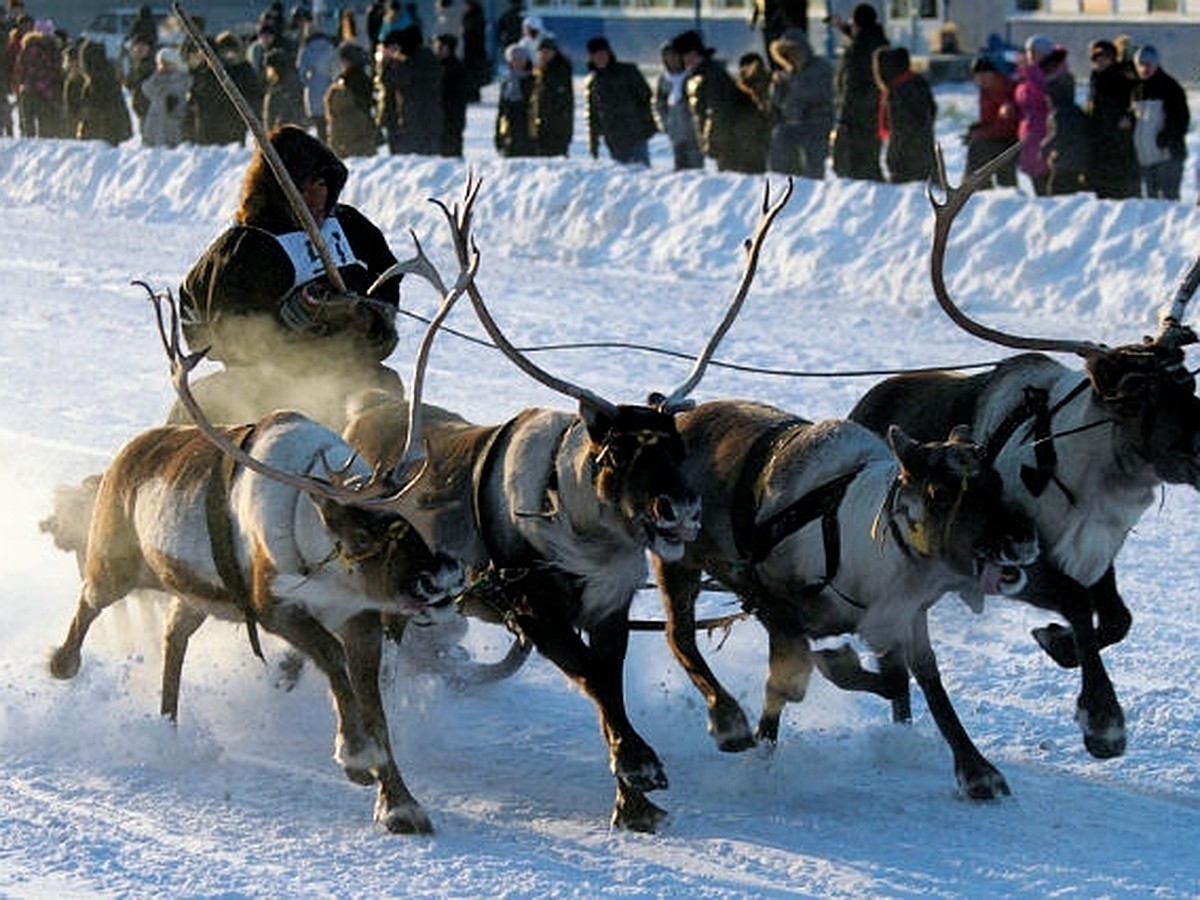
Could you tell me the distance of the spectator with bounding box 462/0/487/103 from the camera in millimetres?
28406

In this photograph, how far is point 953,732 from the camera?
6.92 metres

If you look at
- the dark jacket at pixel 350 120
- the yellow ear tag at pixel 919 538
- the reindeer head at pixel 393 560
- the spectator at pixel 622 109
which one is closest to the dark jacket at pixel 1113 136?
the spectator at pixel 622 109

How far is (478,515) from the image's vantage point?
707cm

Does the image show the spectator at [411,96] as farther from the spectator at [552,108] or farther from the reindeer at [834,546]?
the reindeer at [834,546]

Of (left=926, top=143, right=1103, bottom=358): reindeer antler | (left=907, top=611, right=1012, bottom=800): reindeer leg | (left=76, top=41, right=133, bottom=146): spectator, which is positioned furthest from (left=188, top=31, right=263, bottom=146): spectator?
(left=907, top=611, right=1012, bottom=800): reindeer leg

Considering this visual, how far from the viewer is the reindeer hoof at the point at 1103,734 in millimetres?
7082

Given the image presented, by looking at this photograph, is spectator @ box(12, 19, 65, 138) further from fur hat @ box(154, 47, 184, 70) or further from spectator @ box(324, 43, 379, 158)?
spectator @ box(324, 43, 379, 158)

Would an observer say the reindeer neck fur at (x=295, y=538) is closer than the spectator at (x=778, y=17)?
Yes

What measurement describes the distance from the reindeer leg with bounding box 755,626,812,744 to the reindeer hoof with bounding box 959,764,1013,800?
0.57 meters

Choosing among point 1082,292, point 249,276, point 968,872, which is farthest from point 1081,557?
point 1082,292

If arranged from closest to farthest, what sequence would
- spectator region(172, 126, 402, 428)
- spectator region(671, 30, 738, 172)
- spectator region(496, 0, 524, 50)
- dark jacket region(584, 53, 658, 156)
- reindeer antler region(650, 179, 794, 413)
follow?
reindeer antler region(650, 179, 794, 413), spectator region(172, 126, 402, 428), spectator region(671, 30, 738, 172), dark jacket region(584, 53, 658, 156), spectator region(496, 0, 524, 50)

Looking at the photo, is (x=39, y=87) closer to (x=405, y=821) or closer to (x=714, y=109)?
(x=714, y=109)

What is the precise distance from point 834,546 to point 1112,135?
10738mm

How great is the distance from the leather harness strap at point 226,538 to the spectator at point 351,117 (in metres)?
15.2
